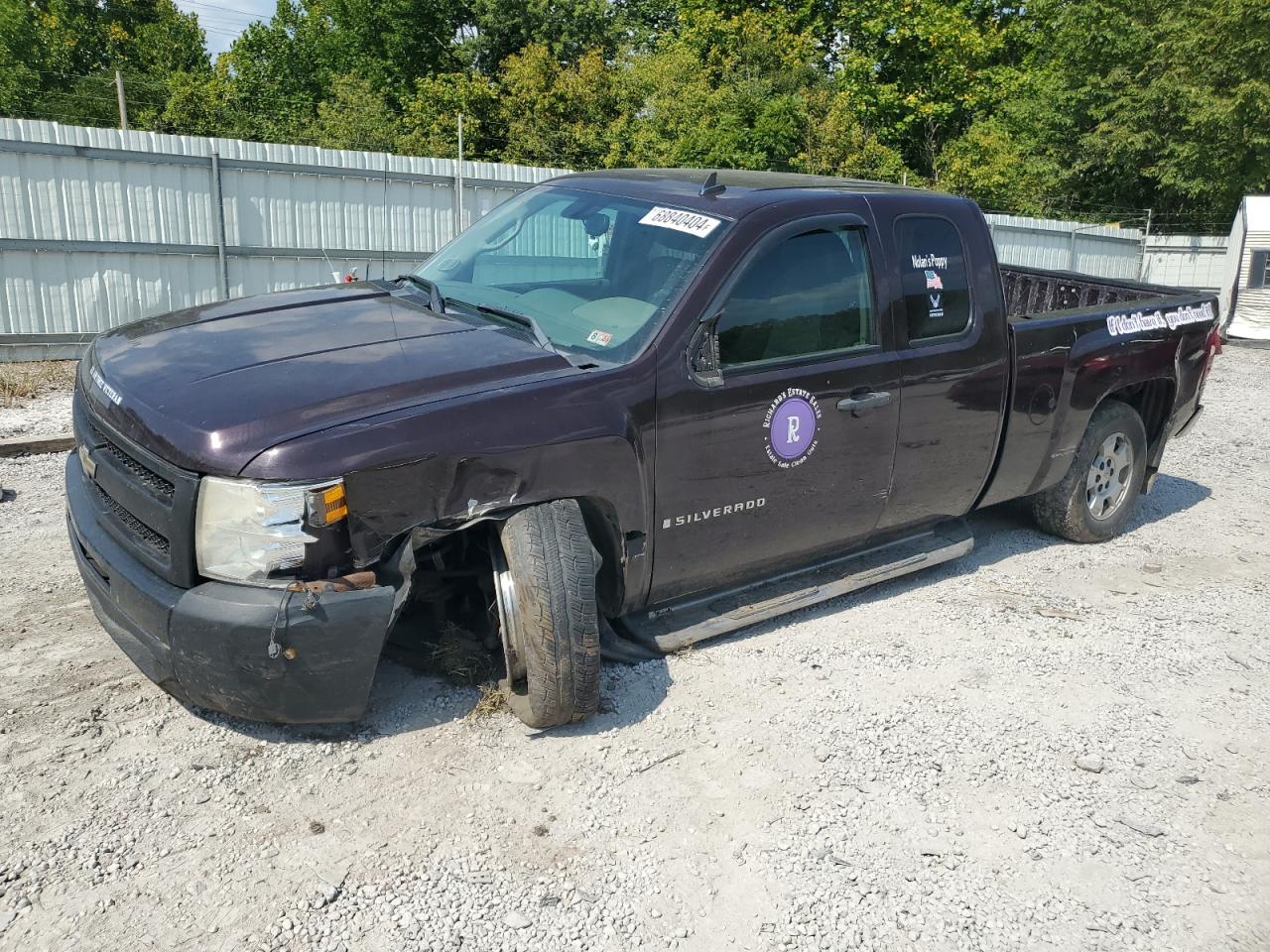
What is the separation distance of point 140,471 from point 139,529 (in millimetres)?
195

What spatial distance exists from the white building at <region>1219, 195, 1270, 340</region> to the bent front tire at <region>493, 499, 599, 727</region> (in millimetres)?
16604

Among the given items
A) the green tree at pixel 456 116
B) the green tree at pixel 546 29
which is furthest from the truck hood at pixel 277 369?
the green tree at pixel 546 29

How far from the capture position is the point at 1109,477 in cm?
609

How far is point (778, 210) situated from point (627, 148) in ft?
76.6

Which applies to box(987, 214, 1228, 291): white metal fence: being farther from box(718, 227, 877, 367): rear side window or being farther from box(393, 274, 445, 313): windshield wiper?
box(393, 274, 445, 313): windshield wiper

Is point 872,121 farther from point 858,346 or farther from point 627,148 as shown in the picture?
point 858,346

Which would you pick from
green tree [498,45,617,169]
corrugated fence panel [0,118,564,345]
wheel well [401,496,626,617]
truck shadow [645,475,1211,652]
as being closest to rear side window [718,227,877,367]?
wheel well [401,496,626,617]

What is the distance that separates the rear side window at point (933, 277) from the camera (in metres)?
4.60

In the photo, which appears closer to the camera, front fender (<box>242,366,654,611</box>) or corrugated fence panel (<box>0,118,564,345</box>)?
front fender (<box>242,366,654,611</box>)

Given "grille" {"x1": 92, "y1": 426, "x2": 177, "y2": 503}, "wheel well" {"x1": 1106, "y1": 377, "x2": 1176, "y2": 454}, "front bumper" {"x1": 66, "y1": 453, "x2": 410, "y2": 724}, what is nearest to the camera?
"front bumper" {"x1": 66, "y1": 453, "x2": 410, "y2": 724}

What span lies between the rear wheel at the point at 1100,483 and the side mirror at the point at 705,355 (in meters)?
2.73

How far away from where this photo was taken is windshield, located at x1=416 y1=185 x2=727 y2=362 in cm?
395

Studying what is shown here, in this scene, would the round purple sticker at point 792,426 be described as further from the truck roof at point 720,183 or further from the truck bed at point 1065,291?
the truck bed at point 1065,291

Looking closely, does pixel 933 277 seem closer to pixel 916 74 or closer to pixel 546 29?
pixel 916 74
